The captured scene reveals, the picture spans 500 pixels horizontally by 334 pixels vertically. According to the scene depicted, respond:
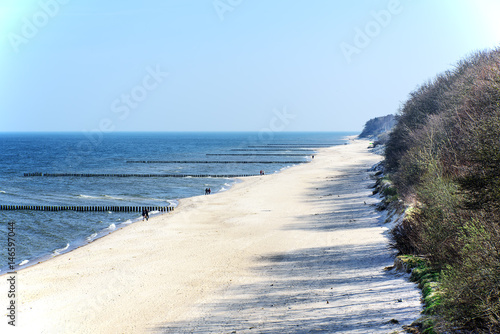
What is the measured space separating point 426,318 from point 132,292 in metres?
12.2

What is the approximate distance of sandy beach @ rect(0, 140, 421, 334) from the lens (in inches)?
540

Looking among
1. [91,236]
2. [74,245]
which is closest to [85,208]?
[91,236]

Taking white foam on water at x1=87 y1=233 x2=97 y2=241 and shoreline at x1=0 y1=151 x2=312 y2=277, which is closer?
shoreline at x1=0 y1=151 x2=312 y2=277

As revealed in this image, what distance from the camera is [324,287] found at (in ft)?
53.8

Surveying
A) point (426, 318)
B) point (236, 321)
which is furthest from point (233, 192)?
point (426, 318)

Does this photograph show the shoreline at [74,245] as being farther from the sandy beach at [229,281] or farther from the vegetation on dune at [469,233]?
the vegetation on dune at [469,233]

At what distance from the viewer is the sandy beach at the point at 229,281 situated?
45.0ft

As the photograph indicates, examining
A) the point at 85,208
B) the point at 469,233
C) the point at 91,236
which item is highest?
the point at 469,233

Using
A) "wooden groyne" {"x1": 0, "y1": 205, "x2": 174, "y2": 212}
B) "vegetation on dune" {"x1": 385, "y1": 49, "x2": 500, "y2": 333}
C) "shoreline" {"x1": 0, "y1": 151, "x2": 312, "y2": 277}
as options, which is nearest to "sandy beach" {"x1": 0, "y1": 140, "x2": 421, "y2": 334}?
"shoreline" {"x1": 0, "y1": 151, "x2": 312, "y2": 277}

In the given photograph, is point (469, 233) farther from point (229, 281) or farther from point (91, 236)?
point (91, 236)

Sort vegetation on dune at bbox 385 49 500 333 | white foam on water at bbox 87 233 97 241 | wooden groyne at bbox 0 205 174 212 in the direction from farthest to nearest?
1. wooden groyne at bbox 0 205 174 212
2. white foam on water at bbox 87 233 97 241
3. vegetation on dune at bbox 385 49 500 333

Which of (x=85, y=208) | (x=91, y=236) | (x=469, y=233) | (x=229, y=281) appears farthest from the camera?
(x=85, y=208)

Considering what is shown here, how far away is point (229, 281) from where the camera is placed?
A: 18781 mm

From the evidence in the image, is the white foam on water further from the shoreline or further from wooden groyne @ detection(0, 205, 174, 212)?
wooden groyne @ detection(0, 205, 174, 212)
